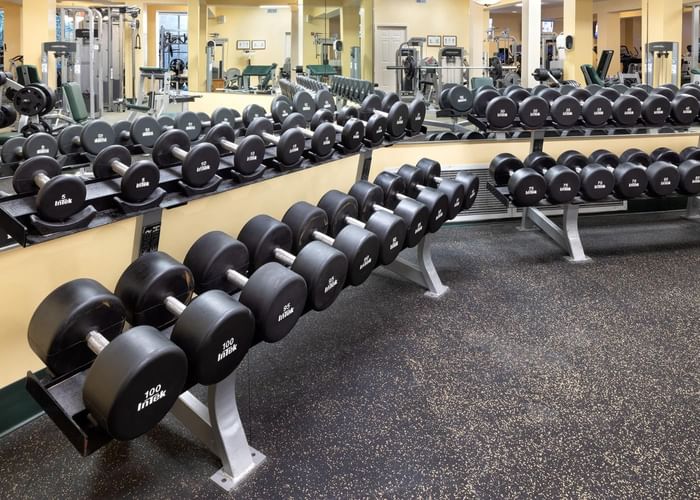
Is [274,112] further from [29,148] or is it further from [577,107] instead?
[577,107]

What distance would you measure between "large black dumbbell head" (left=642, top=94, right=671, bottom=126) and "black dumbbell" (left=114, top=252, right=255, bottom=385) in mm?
3035

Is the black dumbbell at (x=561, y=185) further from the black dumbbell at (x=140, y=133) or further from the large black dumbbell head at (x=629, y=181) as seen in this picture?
the black dumbbell at (x=140, y=133)

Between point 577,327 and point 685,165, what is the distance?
165 cm

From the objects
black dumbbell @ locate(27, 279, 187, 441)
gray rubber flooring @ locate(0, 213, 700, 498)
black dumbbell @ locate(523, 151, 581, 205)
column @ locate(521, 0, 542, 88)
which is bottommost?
gray rubber flooring @ locate(0, 213, 700, 498)

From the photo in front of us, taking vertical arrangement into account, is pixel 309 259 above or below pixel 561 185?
below

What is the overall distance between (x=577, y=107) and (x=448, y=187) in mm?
1155

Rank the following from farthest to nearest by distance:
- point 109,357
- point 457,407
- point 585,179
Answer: point 585,179 → point 457,407 → point 109,357

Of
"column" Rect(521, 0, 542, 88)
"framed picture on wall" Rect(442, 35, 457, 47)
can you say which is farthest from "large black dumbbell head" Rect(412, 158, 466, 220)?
"framed picture on wall" Rect(442, 35, 457, 47)

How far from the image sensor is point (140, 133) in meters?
2.54

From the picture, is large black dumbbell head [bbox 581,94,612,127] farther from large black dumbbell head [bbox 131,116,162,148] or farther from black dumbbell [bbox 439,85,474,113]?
large black dumbbell head [bbox 131,116,162,148]

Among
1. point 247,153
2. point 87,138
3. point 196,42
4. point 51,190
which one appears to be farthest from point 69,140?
Answer: point 196,42

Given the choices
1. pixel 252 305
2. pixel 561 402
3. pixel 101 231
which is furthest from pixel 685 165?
pixel 101 231

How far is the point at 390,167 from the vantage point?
3.58 metres

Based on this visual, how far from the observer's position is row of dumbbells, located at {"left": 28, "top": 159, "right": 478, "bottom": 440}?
1049 millimetres
